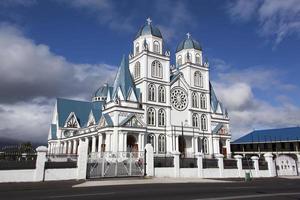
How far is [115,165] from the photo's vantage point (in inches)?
981

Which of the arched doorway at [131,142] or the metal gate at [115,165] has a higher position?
the arched doorway at [131,142]

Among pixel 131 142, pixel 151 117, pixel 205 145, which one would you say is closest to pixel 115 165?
pixel 131 142

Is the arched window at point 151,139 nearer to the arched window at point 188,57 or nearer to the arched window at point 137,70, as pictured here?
the arched window at point 137,70

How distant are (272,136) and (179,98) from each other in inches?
1134

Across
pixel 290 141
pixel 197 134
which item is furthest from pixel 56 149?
pixel 290 141

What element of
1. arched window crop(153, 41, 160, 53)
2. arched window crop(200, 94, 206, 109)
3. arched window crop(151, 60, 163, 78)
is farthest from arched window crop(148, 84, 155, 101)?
arched window crop(200, 94, 206, 109)

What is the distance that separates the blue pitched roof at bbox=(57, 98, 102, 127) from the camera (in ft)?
211

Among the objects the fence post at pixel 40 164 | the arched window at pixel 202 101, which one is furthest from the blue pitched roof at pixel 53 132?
the fence post at pixel 40 164

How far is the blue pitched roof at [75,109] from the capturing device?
64.2 meters

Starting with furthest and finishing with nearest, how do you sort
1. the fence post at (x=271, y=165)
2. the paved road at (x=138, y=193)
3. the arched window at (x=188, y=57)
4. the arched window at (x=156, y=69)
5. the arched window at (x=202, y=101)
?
the arched window at (x=188, y=57), the arched window at (x=202, y=101), the arched window at (x=156, y=69), the fence post at (x=271, y=165), the paved road at (x=138, y=193)

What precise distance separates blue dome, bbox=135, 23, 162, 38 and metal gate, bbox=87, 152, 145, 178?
31.0 metres

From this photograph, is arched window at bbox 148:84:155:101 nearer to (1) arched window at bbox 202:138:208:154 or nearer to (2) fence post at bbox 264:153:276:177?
(1) arched window at bbox 202:138:208:154

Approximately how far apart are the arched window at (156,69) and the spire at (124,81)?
4.41 metres

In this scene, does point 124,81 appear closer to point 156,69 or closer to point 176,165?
point 156,69
